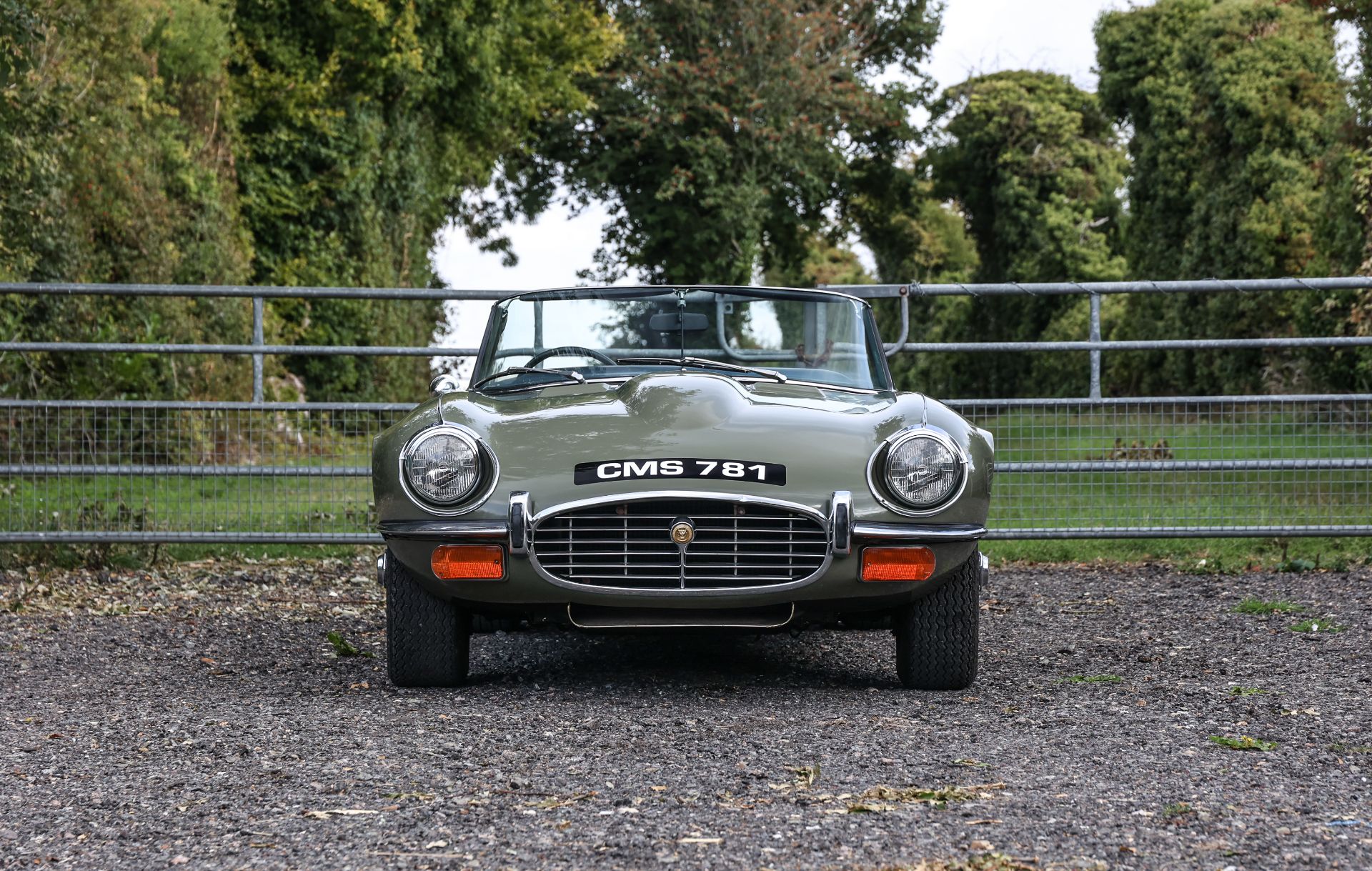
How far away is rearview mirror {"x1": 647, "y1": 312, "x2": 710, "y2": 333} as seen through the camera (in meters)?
5.76

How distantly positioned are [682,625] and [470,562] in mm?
652

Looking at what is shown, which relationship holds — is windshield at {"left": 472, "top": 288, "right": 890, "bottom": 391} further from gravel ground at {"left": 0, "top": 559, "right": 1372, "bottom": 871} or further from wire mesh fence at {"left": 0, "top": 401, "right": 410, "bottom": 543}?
wire mesh fence at {"left": 0, "top": 401, "right": 410, "bottom": 543}

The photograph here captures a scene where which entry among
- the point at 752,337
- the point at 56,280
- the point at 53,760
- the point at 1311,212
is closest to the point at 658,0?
the point at 1311,212

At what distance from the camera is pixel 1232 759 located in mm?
3867

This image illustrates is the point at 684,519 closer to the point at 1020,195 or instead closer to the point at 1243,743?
the point at 1243,743

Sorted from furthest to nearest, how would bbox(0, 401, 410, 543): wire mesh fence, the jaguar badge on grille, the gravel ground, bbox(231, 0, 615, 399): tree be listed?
1. bbox(231, 0, 615, 399): tree
2. bbox(0, 401, 410, 543): wire mesh fence
3. the jaguar badge on grille
4. the gravel ground

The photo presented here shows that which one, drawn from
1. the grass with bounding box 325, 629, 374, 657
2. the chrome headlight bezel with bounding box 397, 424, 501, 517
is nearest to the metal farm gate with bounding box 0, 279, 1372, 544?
the grass with bounding box 325, 629, 374, 657

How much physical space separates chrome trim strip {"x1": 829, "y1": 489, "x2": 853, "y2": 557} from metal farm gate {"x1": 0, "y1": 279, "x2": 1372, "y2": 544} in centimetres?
369

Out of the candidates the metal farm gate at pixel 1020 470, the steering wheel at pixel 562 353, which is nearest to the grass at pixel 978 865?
the steering wheel at pixel 562 353

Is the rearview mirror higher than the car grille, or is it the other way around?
the rearview mirror

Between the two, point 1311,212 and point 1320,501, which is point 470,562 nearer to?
point 1320,501

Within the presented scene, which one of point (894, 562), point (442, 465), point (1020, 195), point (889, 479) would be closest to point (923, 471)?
point (889, 479)

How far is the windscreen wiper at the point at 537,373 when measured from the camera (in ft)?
17.6

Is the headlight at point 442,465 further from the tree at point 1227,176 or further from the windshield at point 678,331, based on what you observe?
the tree at point 1227,176
